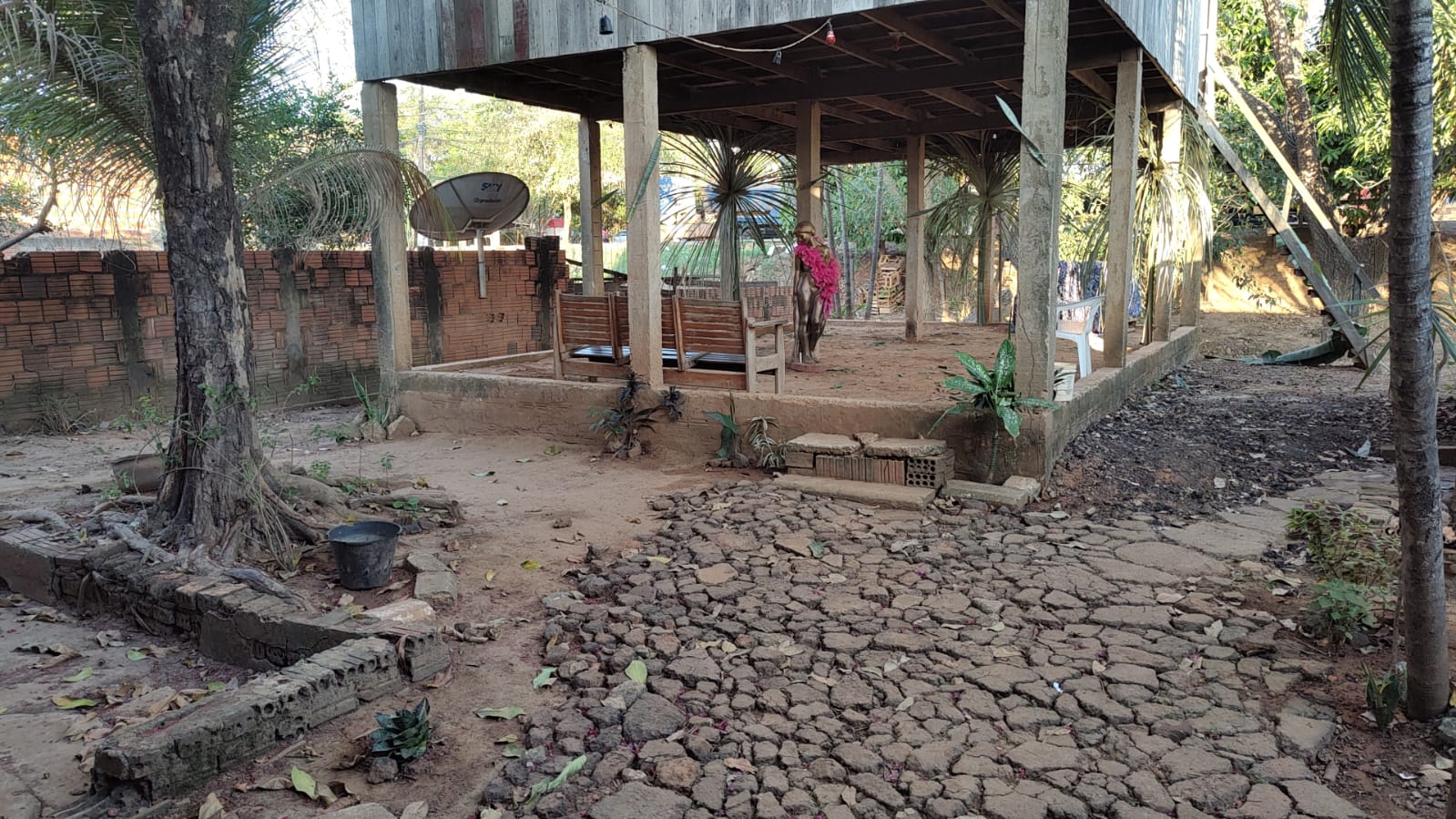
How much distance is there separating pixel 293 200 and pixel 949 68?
637 cm

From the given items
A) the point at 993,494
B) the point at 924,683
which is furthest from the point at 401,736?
the point at 993,494

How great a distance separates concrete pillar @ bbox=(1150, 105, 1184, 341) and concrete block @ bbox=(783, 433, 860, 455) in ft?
13.9

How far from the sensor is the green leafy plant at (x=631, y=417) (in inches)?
269

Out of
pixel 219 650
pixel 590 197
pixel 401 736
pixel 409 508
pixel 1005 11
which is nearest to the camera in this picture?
pixel 401 736

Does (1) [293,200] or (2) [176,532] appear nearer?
(2) [176,532]

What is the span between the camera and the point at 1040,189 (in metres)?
5.43

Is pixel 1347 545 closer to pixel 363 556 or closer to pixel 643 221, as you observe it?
pixel 363 556

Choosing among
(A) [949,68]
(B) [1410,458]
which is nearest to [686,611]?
(B) [1410,458]

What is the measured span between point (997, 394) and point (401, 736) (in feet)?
12.8

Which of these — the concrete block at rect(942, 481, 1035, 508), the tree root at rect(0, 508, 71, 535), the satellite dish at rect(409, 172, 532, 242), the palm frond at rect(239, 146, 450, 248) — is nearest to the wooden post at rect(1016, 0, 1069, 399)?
the concrete block at rect(942, 481, 1035, 508)

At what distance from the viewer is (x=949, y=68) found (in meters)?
8.20

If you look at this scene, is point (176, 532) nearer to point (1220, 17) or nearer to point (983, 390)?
point (983, 390)

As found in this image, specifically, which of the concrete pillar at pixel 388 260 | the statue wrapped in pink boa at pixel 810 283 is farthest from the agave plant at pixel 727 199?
the concrete pillar at pixel 388 260

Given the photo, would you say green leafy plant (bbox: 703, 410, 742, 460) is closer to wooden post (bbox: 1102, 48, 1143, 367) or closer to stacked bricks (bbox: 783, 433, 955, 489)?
stacked bricks (bbox: 783, 433, 955, 489)
